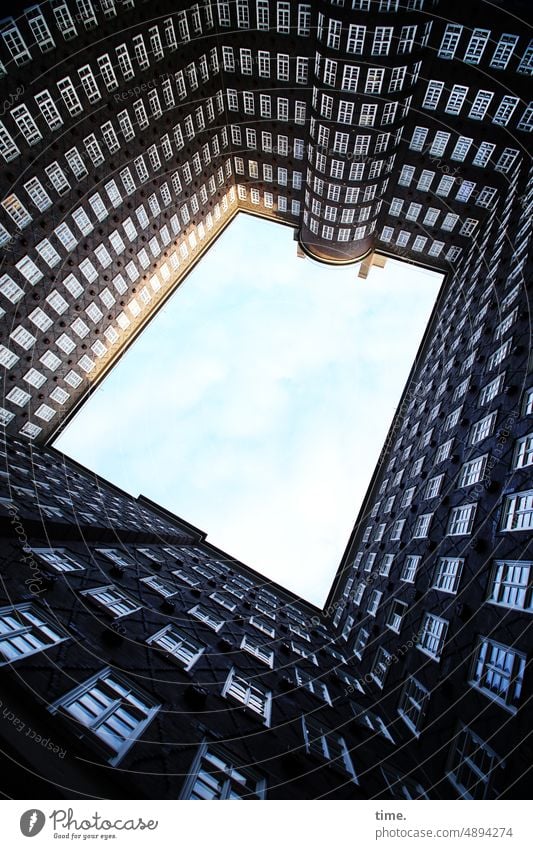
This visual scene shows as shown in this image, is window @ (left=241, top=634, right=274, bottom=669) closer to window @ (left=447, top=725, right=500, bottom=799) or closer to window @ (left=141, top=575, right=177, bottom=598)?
window @ (left=141, top=575, right=177, bottom=598)

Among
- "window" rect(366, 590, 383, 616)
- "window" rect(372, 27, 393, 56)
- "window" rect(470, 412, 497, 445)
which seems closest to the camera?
"window" rect(470, 412, 497, 445)

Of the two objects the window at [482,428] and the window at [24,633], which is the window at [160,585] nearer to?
the window at [24,633]

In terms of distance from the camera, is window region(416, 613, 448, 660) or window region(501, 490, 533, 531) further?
window region(416, 613, 448, 660)

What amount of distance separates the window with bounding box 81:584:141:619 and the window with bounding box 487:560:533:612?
15.7 m

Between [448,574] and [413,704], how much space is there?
663 centimetres

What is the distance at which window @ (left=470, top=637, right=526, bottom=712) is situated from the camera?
45.3ft

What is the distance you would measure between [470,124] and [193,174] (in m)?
29.6

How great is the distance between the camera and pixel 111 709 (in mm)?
11094

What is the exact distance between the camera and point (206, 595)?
27797 millimetres

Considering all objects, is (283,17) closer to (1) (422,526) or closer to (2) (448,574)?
(1) (422,526)

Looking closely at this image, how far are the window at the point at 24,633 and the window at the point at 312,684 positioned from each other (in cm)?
1433

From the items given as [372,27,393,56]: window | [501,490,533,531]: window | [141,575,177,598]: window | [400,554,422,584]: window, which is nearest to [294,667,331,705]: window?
[400,554,422,584]: window

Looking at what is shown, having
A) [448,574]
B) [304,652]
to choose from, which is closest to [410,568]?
[448,574]

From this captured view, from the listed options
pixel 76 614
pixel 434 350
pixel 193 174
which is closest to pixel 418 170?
pixel 434 350
